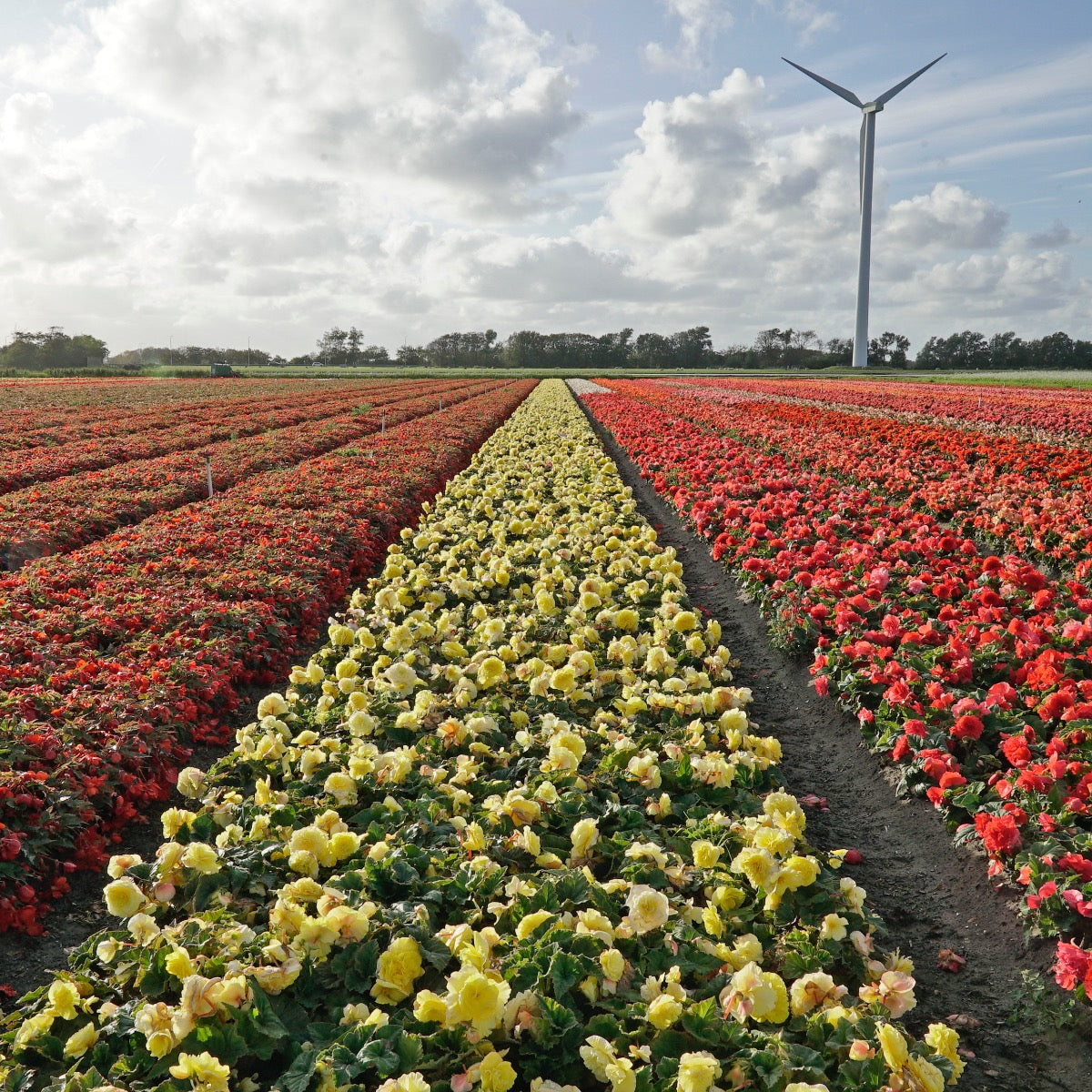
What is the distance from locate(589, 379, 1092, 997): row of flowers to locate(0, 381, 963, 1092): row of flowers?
853 mm

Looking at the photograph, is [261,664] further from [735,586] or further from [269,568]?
[735,586]

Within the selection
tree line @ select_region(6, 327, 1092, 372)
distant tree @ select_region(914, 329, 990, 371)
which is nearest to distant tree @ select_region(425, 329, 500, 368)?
tree line @ select_region(6, 327, 1092, 372)

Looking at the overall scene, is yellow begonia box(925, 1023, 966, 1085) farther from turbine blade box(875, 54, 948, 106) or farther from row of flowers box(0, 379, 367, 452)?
turbine blade box(875, 54, 948, 106)

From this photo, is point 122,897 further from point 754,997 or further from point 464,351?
point 464,351

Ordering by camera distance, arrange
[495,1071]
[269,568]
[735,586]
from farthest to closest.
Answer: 1. [735,586]
2. [269,568]
3. [495,1071]

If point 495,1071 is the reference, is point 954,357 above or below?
above

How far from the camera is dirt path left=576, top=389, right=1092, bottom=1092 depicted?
290cm

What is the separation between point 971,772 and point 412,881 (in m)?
3.01

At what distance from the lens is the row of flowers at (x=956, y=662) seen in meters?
3.58

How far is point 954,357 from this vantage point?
Result: 95.9m

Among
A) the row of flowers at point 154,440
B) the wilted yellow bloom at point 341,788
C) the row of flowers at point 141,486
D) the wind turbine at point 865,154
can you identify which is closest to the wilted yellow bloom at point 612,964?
the wilted yellow bloom at point 341,788

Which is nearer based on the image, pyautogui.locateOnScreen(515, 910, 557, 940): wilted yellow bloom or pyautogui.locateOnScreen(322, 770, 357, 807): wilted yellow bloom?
pyautogui.locateOnScreen(515, 910, 557, 940): wilted yellow bloom

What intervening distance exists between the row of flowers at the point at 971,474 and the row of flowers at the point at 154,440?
465 inches

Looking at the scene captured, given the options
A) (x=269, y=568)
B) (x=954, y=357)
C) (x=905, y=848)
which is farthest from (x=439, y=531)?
(x=954, y=357)
